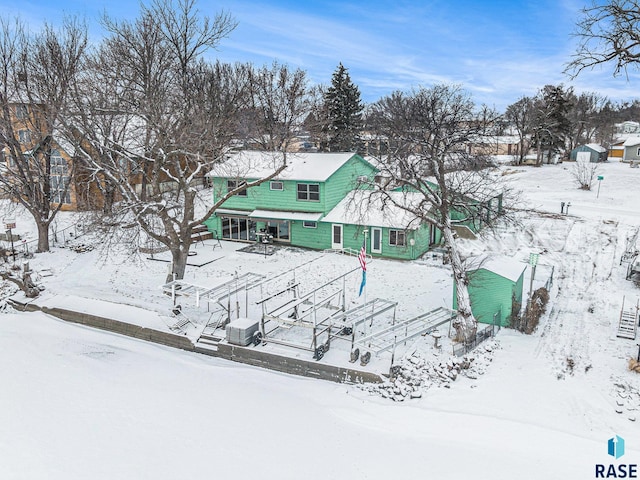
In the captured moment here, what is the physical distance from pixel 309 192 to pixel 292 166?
Result: 233 cm

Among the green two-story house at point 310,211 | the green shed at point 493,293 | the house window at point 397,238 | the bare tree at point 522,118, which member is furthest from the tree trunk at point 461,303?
the bare tree at point 522,118

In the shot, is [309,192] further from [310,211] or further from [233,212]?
[233,212]

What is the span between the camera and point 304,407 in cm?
1099

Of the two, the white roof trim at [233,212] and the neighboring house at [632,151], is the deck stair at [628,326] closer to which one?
the white roof trim at [233,212]

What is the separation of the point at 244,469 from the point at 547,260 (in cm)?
1908

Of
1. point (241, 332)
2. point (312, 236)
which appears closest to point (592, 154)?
point (312, 236)

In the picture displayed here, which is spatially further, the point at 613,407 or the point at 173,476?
the point at 613,407

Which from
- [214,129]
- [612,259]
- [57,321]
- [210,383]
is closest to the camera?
[210,383]

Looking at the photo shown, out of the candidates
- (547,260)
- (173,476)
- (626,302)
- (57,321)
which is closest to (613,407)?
(626,302)

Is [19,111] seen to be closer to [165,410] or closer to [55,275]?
[55,275]

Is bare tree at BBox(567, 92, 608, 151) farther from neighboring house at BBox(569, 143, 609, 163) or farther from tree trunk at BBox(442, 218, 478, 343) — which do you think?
tree trunk at BBox(442, 218, 478, 343)

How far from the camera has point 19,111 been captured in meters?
24.5

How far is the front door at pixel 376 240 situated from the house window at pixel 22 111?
59.8ft

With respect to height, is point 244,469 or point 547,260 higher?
point 547,260
